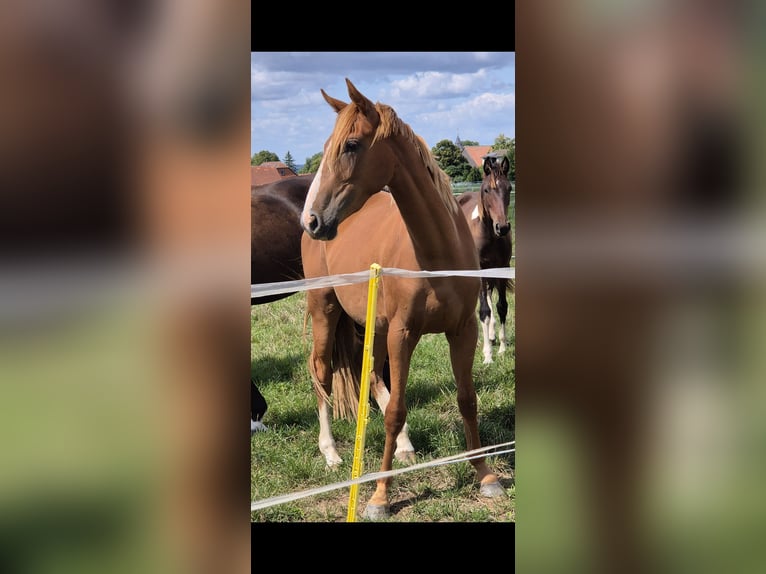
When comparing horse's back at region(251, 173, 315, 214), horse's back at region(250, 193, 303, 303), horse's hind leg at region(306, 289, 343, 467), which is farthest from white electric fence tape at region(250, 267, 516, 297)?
horse's back at region(251, 173, 315, 214)

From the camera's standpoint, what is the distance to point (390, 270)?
290 centimetres

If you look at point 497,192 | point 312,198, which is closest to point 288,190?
point 497,192

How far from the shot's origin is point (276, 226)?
461 centimetres

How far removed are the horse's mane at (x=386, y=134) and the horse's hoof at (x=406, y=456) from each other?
142cm

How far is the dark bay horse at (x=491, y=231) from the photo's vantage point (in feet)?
16.2

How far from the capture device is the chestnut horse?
2.91 m

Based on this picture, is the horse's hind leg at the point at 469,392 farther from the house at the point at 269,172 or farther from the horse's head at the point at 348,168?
the house at the point at 269,172

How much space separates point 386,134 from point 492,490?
1.75m

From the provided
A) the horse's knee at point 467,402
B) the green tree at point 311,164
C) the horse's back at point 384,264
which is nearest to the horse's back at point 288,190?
the horse's back at point 384,264
